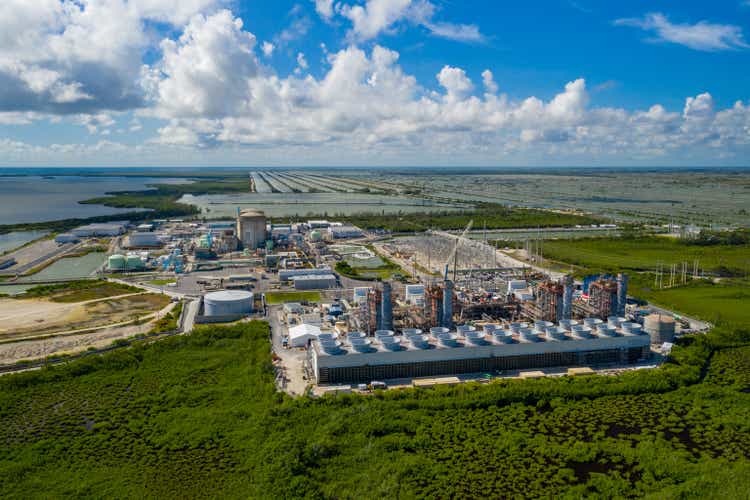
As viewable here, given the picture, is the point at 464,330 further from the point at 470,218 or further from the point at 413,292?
the point at 470,218

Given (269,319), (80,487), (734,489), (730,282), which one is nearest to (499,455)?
(734,489)

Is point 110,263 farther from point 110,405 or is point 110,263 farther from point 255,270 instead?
point 110,405

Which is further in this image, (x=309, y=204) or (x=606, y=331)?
(x=309, y=204)

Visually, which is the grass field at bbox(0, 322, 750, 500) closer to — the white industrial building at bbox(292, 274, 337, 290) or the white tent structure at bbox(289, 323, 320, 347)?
the white tent structure at bbox(289, 323, 320, 347)

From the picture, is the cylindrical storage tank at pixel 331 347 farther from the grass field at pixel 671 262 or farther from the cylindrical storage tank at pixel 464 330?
the grass field at pixel 671 262

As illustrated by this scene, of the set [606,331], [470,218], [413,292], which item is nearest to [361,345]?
[606,331]

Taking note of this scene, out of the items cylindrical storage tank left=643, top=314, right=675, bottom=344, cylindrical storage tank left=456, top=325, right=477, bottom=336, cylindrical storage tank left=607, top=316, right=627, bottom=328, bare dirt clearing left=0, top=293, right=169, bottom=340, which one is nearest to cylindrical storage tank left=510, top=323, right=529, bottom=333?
cylindrical storage tank left=456, top=325, right=477, bottom=336

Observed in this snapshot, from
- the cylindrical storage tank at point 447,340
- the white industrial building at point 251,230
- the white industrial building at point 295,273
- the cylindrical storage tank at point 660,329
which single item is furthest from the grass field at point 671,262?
the white industrial building at point 251,230
